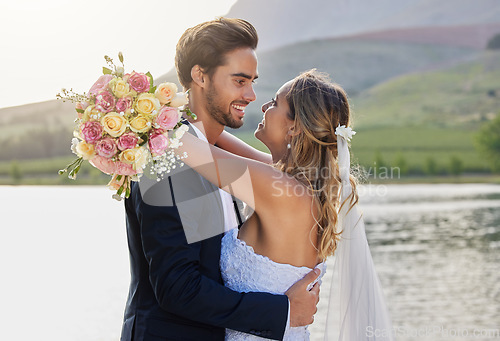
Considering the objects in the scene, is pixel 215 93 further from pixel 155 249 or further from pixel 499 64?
pixel 499 64

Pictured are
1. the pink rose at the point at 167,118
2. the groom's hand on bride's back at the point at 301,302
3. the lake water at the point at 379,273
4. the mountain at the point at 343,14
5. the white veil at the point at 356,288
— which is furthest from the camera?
the mountain at the point at 343,14

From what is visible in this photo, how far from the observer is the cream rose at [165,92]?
267 centimetres

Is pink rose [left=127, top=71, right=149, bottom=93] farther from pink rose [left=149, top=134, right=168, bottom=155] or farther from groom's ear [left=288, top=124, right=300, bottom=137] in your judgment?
groom's ear [left=288, top=124, right=300, bottom=137]

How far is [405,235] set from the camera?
909 inches

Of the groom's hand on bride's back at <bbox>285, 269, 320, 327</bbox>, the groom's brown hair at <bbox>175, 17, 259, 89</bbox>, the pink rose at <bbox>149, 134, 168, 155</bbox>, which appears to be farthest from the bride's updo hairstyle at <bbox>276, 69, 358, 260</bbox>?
the pink rose at <bbox>149, 134, 168, 155</bbox>

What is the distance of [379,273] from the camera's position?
15.9 m

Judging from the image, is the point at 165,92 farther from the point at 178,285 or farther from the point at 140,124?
the point at 178,285

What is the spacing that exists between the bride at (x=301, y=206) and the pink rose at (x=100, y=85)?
1.49 feet

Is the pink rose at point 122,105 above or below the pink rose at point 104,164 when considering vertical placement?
above

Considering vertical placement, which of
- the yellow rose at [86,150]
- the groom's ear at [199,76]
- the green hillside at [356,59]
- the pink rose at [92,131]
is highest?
the green hillside at [356,59]

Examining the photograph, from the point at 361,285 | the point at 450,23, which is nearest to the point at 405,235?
the point at 361,285

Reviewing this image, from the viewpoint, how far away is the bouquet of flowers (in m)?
2.58

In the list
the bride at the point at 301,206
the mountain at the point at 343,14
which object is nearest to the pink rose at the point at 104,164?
the bride at the point at 301,206

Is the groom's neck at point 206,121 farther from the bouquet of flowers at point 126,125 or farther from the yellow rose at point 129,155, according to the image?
the yellow rose at point 129,155
